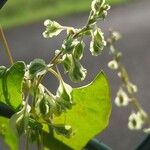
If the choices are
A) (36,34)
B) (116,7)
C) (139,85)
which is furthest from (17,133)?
(116,7)

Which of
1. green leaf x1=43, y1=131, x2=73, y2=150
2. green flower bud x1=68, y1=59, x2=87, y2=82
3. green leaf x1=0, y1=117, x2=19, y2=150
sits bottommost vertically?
green leaf x1=43, y1=131, x2=73, y2=150

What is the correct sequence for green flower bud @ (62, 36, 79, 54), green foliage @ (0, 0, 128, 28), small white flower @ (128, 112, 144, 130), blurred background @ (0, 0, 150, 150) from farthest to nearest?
green foliage @ (0, 0, 128, 28) → blurred background @ (0, 0, 150, 150) → small white flower @ (128, 112, 144, 130) → green flower bud @ (62, 36, 79, 54)

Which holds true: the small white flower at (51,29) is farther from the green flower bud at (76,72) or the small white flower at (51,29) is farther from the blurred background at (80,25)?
the blurred background at (80,25)

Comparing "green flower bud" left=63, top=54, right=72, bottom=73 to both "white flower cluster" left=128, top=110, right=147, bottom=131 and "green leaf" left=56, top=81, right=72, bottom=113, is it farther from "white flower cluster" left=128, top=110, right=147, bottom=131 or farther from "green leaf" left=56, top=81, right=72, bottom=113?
"white flower cluster" left=128, top=110, right=147, bottom=131

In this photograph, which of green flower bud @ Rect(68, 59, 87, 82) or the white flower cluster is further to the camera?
the white flower cluster

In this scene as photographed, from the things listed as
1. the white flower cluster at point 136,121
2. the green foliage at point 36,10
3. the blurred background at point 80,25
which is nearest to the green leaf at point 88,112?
the white flower cluster at point 136,121

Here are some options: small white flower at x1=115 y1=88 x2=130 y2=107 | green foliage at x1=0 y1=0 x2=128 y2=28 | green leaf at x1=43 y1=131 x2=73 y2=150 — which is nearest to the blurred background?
green foliage at x1=0 y1=0 x2=128 y2=28
